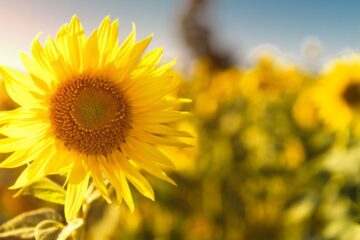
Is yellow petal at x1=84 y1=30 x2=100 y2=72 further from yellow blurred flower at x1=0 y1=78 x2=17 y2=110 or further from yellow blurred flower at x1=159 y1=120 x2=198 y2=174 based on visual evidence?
yellow blurred flower at x1=159 y1=120 x2=198 y2=174

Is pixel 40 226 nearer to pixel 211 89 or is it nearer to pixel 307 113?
pixel 307 113

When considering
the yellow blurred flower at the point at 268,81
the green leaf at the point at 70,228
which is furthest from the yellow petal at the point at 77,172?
the yellow blurred flower at the point at 268,81

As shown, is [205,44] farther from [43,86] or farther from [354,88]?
[43,86]

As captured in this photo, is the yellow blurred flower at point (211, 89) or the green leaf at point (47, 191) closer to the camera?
the green leaf at point (47, 191)

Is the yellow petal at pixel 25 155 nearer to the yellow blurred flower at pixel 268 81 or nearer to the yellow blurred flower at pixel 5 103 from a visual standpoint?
the yellow blurred flower at pixel 5 103

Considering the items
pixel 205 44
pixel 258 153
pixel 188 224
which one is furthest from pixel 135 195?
pixel 205 44

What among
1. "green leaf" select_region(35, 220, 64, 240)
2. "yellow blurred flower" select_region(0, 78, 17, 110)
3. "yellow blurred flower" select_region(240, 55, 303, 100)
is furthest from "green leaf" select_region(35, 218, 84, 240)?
"yellow blurred flower" select_region(240, 55, 303, 100)
